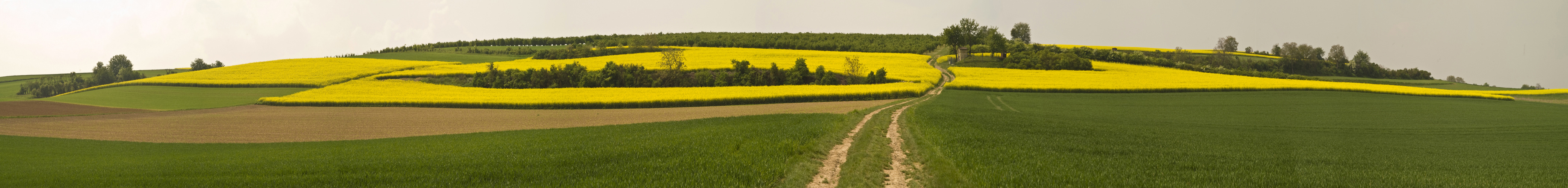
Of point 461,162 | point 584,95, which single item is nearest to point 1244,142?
point 461,162

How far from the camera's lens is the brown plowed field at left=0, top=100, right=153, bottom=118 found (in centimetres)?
3006

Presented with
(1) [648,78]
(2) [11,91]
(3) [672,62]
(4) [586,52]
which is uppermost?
(4) [586,52]

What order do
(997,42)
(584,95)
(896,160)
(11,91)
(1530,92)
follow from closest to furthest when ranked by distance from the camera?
1. (896,160)
2. (584,95)
3. (1530,92)
4. (11,91)
5. (997,42)

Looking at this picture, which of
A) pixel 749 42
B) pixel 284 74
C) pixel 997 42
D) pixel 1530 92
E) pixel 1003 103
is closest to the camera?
pixel 1003 103

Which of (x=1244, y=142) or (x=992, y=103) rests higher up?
(x=992, y=103)

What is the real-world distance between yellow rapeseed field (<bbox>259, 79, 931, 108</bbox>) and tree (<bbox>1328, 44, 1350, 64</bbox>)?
251ft

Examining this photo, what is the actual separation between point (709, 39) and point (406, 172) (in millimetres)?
106039

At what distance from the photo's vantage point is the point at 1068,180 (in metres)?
11.2

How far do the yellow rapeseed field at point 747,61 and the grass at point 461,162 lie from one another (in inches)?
1526

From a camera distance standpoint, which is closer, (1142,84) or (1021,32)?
(1142,84)

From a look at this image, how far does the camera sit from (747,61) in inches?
2293

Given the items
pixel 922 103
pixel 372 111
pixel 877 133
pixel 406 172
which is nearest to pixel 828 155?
pixel 877 133

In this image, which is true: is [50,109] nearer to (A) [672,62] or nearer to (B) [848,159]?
(A) [672,62]

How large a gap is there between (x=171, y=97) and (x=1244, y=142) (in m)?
68.0
